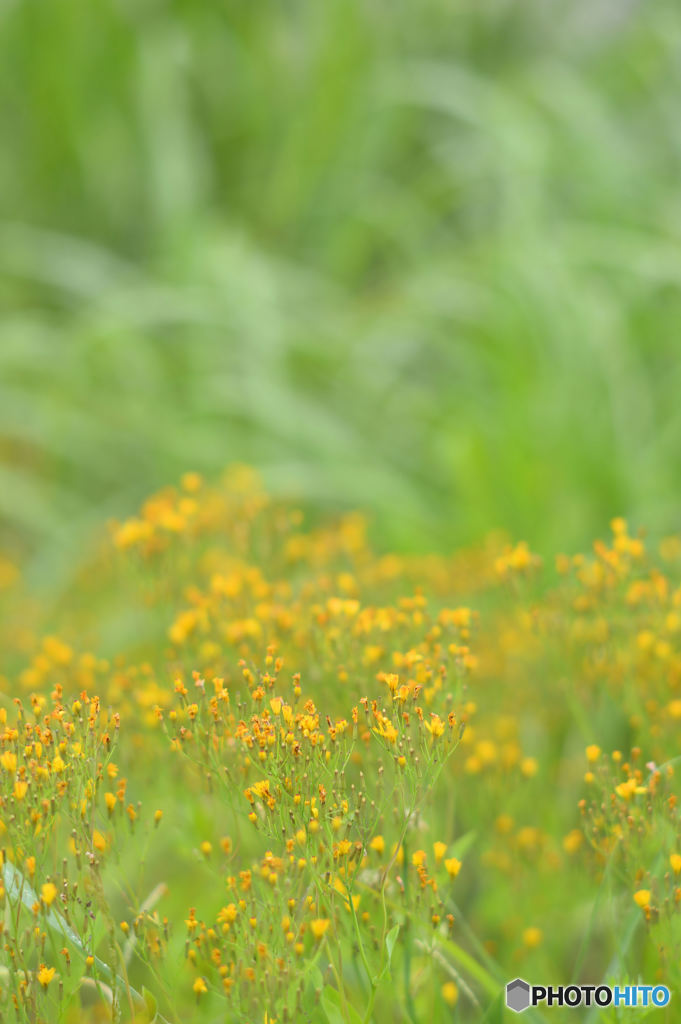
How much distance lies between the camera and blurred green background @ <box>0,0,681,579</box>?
348 cm

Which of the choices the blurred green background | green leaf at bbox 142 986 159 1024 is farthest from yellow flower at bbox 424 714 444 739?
the blurred green background

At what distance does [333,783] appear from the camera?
4.50 ft

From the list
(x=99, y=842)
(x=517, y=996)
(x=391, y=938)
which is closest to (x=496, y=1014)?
(x=517, y=996)

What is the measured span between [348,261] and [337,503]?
1.89 metres

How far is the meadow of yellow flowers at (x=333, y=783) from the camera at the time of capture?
4.43 ft

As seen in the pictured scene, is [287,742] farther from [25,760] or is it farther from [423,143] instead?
[423,143]

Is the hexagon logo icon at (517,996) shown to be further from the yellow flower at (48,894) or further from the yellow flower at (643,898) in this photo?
the yellow flower at (48,894)

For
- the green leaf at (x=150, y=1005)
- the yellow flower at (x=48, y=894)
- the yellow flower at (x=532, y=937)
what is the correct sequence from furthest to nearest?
1. the yellow flower at (x=532, y=937)
2. the green leaf at (x=150, y=1005)
3. the yellow flower at (x=48, y=894)

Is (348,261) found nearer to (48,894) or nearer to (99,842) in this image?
(99,842)

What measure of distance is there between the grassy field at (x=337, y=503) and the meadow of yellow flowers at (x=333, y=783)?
0.04 feet

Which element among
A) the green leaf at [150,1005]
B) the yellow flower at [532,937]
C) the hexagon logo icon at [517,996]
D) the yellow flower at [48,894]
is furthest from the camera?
the yellow flower at [532,937]

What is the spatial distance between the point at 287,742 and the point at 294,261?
430cm

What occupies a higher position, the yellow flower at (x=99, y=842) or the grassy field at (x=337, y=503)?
the grassy field at (x=337, y=503)

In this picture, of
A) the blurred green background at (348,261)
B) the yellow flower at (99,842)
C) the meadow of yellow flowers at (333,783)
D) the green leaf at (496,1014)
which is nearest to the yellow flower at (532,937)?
the meadow of yellow flowers at (333,783)
